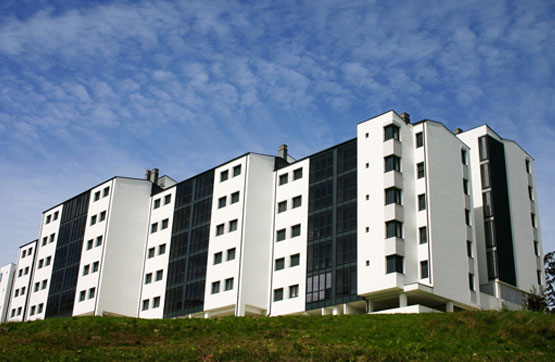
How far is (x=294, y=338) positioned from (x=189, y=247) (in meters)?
34.9

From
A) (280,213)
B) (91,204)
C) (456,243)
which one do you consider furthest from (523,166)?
(91,204)

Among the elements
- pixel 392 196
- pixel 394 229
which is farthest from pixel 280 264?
pixel 392 196

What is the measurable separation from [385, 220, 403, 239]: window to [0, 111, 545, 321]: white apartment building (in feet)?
0.44

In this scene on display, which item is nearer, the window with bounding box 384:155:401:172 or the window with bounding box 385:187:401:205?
the window with bounding box 385:187:401:205

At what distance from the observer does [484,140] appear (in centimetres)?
7106

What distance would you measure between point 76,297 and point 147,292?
906 centimetres

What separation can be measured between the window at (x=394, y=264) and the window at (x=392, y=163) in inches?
319

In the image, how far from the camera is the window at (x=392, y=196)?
2366 inches

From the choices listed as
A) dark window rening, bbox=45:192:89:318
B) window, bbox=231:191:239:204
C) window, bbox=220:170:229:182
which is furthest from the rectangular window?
dark window rening, bbox=45:192:89:318

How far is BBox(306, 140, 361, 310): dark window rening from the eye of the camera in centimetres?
6153

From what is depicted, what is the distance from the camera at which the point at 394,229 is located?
193ft

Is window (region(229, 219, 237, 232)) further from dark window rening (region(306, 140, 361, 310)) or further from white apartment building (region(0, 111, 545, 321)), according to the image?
dark window rening (region(306, 140, 361, 310))

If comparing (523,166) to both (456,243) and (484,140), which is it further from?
(456,243)

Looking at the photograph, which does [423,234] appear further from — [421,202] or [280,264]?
[280,264]
